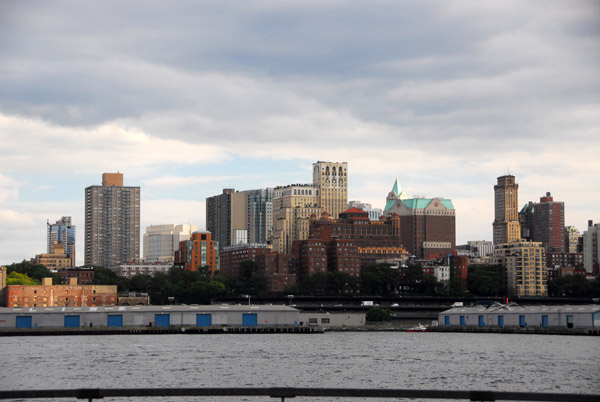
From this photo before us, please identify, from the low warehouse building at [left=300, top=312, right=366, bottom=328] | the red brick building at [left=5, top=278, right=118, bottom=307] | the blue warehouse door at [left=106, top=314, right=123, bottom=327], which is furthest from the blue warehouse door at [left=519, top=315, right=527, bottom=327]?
the red brick building at [left=5, top=278, right=118, bottom=307]

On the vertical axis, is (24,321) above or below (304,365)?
below

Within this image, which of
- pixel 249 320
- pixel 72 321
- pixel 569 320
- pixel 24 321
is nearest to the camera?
pixel 24 321

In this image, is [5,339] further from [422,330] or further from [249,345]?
[422,330]

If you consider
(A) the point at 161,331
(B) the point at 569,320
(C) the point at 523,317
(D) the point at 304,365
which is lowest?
(A) the point at 161,331

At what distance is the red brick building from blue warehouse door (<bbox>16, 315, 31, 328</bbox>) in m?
38.7

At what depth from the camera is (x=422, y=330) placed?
154m

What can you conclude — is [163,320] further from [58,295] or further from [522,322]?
[522,322]

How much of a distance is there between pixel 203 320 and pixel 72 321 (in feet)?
63.3

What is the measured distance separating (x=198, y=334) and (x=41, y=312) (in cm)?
Result: 2379

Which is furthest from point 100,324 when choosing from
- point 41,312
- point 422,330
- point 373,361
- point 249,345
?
point 373,361

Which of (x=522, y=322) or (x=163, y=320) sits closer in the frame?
(x=163, y=320)

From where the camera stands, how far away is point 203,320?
140 m

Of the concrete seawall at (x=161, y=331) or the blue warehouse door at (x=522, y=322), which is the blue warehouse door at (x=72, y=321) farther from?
the blue warehouse door at (x=522, y=322)

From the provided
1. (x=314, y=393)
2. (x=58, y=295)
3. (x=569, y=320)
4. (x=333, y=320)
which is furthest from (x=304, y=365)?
(x=58, y=295)
